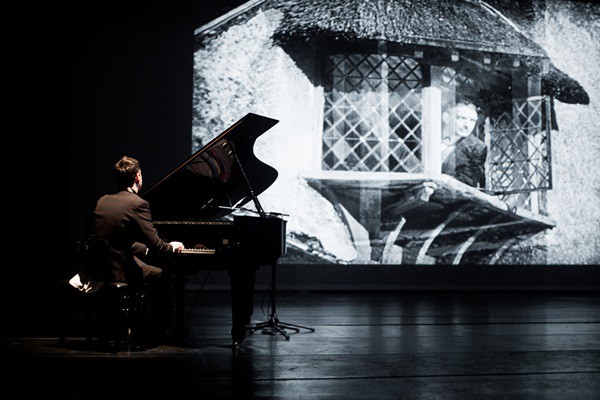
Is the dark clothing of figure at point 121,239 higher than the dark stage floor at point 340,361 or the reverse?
higher

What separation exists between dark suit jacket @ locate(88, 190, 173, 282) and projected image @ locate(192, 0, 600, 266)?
3692 mm

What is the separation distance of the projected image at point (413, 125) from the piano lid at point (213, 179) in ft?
9.32

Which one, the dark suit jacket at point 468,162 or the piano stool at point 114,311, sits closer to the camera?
the piano stool at point 114,311

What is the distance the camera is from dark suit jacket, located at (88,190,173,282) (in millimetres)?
3273

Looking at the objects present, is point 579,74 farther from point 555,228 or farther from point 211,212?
point 211,212

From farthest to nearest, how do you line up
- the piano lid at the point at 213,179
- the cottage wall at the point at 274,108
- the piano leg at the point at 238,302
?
1. the cottage wall at the point at 274,108
2. the piano lid at the point at 213,179
3. the piano leg at the point at 238,302

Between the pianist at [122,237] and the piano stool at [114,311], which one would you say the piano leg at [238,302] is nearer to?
the pianist at [122,237]

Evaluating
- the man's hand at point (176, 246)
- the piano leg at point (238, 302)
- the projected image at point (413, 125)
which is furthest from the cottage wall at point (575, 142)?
the man's hand at point (176, 246)

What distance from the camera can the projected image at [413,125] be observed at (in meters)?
7.16

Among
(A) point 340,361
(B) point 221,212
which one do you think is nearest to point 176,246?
(B) point 221,212

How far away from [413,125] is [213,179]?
387 centimetres

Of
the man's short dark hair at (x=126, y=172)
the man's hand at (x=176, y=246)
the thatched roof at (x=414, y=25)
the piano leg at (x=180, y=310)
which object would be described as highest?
the thatched roof at (x=414, y=25)

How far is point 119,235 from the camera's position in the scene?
3287 mm

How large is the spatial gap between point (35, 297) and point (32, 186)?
119 centimetres
